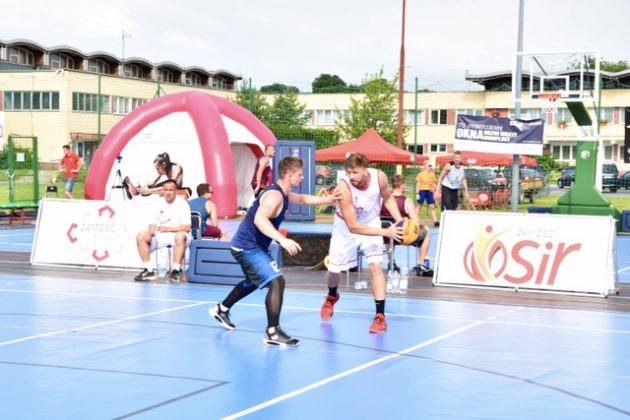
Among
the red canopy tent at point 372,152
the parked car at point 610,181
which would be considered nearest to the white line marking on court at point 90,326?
the red canopy tent at point 372,152

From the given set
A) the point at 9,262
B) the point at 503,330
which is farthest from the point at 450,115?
the point at 503,330

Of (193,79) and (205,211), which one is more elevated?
(193,79)

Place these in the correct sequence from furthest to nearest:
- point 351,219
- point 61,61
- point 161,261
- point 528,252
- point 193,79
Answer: point 193,79, point 61,61, point 161,261, point 528,252, point 351,219

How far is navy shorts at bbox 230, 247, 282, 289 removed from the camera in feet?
33.3

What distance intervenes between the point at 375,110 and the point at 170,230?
4470cm

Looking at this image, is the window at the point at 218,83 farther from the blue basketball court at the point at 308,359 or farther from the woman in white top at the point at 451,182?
the blue basketball court at the point at 308,359

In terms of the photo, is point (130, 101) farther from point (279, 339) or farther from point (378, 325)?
point (279, 339)

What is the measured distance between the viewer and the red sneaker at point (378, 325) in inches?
431

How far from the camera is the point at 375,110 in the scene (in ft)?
194

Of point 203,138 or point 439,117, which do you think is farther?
point 439,117

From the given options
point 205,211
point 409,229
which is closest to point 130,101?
point 205,211

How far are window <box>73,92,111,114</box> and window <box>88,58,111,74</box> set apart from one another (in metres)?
13.5

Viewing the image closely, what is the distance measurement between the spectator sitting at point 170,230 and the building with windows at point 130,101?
4519 centimetres

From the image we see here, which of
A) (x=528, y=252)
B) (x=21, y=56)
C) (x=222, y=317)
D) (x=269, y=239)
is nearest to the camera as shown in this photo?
(x=269, y=239)
